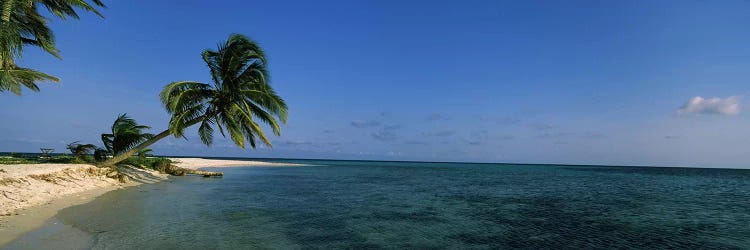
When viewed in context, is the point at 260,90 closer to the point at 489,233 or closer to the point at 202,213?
the point at 202,213

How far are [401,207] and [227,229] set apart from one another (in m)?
8.23

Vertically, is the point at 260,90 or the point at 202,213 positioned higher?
the point at 260,90

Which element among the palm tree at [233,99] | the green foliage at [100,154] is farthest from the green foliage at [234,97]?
the green foliage at [100,154]

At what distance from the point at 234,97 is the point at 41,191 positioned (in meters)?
9.63

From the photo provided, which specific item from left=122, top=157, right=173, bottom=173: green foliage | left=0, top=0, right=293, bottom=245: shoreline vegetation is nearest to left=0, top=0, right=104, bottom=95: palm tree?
left=0, top=0, right=293, bottom=245: shoreline vegetation

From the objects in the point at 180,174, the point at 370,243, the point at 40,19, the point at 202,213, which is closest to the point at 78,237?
the point at 202,213

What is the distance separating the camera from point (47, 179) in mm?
16750

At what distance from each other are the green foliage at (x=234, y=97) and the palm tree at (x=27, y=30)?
5.64 metres

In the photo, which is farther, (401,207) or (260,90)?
(260,90)

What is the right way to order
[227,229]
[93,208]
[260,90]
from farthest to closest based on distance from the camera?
[260,90], [93,208], [227,229]

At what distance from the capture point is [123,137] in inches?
Result: 951

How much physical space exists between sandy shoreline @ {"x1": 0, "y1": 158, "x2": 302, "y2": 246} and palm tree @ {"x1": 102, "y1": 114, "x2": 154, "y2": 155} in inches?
98.5

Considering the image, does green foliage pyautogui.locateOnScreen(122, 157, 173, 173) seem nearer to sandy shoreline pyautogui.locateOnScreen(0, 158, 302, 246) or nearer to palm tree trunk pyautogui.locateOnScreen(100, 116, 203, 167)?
palm tree trunk pyautogui.locateOnScreen(100, 116, 203, 167)

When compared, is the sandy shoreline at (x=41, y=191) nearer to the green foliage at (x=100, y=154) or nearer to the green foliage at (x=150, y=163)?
the green foliage at (x=100, y=154)
